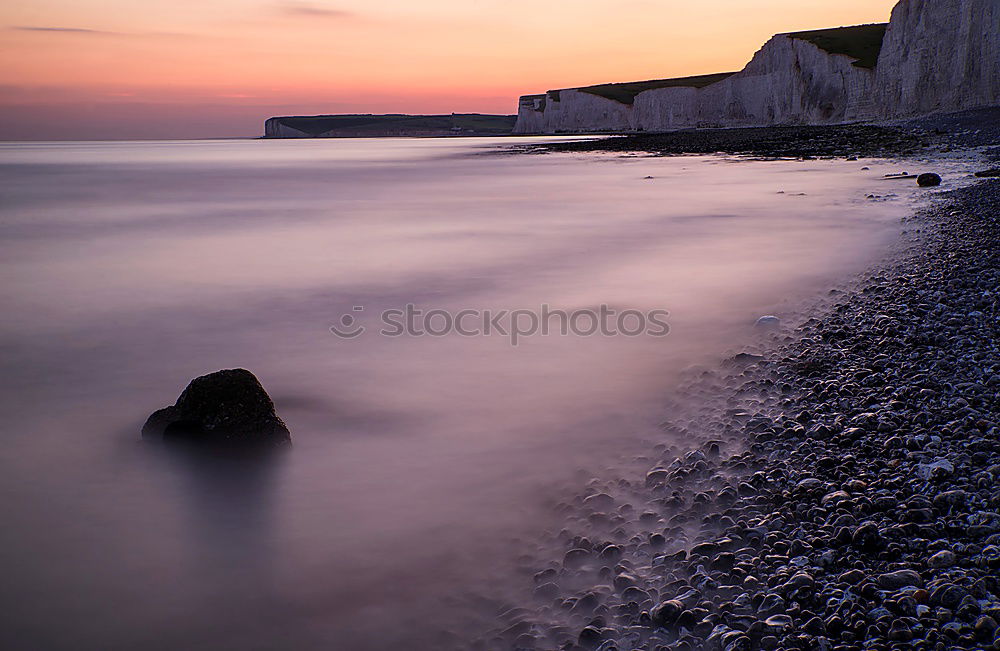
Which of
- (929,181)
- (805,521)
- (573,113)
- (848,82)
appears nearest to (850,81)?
(848,82)

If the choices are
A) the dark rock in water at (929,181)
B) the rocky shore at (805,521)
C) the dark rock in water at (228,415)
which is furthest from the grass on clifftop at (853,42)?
the dark rock in water at (228,415)

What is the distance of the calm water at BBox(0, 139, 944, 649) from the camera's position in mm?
2816

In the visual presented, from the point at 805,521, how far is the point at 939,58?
175 ft

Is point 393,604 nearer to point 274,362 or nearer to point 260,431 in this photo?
point 260,431

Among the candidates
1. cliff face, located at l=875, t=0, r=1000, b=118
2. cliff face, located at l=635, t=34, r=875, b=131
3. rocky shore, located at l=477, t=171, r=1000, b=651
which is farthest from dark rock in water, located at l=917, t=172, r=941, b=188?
cliff face, located at l=635, t=34, r=875, b=131

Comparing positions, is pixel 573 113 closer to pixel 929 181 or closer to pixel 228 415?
pixel 929 181

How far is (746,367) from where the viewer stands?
16.7 ft

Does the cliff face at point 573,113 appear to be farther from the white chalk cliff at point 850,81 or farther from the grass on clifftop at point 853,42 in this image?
the grass on clifftop at point 853,42

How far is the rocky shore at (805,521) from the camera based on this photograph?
229 centimetres

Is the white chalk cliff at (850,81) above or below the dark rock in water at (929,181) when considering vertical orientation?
above

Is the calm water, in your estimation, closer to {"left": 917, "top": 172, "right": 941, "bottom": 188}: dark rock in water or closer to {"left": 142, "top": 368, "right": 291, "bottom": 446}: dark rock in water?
{"left": 142, "top": 368, "right": 291, "bottom": 446}: dark rock in water

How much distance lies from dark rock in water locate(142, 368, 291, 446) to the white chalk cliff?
1928 inches

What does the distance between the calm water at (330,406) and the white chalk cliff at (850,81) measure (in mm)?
38019

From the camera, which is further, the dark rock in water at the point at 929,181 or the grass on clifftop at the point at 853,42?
the grass on clifftop at the point at 853,42
